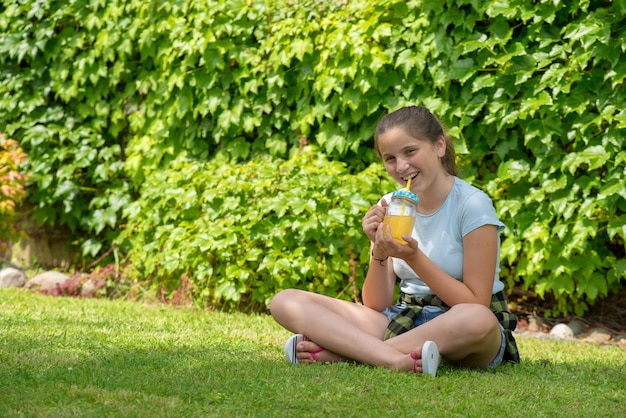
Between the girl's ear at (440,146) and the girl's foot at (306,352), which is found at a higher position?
the girl's ear at (440,146)

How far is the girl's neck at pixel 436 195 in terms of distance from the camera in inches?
136

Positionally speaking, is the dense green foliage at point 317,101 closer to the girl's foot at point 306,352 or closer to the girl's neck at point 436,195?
the girl's neck at point 436,195

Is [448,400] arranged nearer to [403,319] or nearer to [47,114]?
[403,319]

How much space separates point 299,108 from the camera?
5742 millimetres

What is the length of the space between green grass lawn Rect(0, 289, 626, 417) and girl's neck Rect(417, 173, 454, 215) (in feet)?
2.07

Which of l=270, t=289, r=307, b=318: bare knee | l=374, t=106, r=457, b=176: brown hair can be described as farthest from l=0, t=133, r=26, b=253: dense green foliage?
l=374, t=106, r=457, b=176: brown hair

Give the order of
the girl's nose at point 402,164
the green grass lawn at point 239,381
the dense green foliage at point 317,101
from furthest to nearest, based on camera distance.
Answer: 1. the dense green foliage at point 317,101
2. the girl's nose at point 402,164
3. the green grass lawn at point 239,381

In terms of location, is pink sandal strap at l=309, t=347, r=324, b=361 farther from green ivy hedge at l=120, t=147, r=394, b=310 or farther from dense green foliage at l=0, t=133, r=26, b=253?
dense green foliage at l=0, t=133, r=26, b=253

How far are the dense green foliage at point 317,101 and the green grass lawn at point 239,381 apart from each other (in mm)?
914

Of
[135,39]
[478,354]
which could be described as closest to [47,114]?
[135,39]

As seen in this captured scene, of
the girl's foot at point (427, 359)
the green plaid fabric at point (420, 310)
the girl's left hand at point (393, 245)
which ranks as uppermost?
the girl's left hand at point (393, 245)

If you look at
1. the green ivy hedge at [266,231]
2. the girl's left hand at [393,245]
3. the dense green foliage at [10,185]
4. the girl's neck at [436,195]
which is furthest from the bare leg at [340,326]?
the dense green foliage at [10,185]

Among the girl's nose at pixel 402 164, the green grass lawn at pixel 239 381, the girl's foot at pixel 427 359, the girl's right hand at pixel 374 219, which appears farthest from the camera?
the girl's nose at pixel 402 164

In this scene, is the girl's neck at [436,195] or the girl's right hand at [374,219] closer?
the girl's right hand at [374,219]
